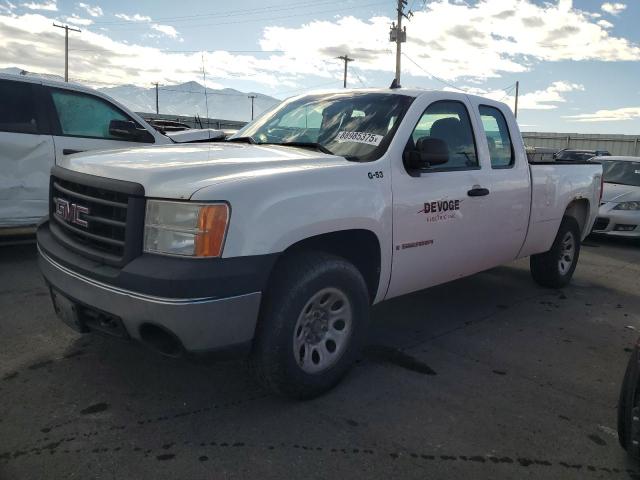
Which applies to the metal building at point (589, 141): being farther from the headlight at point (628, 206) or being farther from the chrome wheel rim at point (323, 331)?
the chrome wheel rim at point (323, 331)

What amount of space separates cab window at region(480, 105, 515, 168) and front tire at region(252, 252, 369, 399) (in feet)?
6.59

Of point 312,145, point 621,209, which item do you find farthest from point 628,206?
point 312,145

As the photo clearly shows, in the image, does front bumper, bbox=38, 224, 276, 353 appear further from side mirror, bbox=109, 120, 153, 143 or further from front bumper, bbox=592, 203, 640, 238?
front bumper, bbox=592, 203, 640, 238

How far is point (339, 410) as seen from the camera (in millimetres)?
3045

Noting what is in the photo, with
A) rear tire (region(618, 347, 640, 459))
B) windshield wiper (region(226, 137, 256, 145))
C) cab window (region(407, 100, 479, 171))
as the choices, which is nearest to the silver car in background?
cab window (region(407, 100, 479, 171))

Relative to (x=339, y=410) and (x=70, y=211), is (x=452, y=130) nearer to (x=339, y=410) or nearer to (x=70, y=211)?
(x=339, y=410)

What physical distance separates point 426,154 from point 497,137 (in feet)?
5.10

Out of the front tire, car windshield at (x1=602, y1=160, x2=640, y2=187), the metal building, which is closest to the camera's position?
the front tire

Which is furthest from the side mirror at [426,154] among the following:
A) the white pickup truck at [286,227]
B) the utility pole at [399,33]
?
the utility pole at [399,33]

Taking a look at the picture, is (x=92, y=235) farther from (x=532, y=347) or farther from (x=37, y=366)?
(x=532, y=347)

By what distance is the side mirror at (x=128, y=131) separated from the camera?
568 cm

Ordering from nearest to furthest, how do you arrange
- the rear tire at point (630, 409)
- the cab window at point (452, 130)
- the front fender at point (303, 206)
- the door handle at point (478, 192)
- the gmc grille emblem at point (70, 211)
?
the rear tire at point (630, 409), the front fender at point (303, 206), the gmc grille emblem at point (70, 211), the cab window at point (452, 130), the door handle at point (478, 192)


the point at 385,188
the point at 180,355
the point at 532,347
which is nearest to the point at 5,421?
the point at 180,355

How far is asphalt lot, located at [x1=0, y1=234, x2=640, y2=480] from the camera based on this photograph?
8.31 ft
